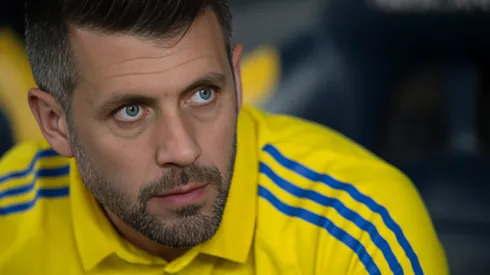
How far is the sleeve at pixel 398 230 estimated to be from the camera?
1223mm

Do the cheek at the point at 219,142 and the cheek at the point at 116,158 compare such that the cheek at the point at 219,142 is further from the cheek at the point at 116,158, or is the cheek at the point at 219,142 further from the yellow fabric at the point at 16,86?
the yellow fabric at the point at 16,86

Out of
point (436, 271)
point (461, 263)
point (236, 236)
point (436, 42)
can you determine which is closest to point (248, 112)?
point (236, 236)

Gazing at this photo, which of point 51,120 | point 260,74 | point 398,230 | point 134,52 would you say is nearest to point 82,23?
point 134,52

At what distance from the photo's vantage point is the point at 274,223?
1.28 metres

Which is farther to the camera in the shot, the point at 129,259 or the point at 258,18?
the point at 258,18

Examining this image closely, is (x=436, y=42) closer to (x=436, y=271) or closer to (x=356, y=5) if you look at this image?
(x=356, y=5)

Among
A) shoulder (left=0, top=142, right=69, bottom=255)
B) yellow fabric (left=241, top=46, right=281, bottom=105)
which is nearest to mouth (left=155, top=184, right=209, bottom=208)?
shoulder (left=0, top=142, right=69, bottom=255)

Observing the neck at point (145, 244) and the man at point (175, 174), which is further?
the neck at point (145, 244)

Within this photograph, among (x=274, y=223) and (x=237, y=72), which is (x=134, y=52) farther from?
(x=274, y=223)

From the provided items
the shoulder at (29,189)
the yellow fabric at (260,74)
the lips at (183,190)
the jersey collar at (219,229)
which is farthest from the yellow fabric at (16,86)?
the lips at (183,190)

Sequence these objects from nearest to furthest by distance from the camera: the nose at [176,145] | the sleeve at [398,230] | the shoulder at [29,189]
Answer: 1. the nose at [176,145]
2. the sleeve at [398,230]
3. the shoulder at [29,189]

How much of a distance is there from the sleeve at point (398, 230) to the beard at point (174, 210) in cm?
18

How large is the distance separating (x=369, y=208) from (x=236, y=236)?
16cm

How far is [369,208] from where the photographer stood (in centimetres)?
127
